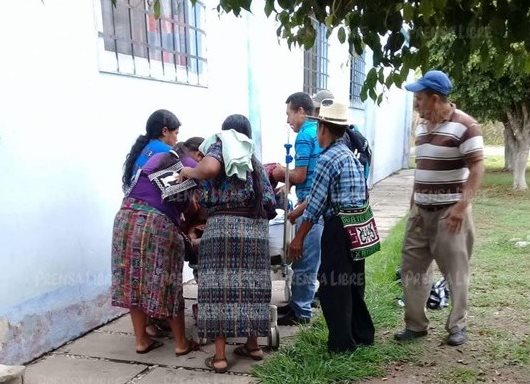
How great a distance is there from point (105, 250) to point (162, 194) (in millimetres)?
1081

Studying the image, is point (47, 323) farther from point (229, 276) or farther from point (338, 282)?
point (338, 282)

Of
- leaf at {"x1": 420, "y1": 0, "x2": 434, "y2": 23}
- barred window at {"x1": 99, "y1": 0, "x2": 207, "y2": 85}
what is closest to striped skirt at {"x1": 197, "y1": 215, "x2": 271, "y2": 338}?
barred window at {"x1": 99, "y1": 0, "x2": 207, "y2": 85}

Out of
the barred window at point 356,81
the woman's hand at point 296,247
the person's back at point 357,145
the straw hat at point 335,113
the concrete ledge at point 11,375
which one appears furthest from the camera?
the barred window at point 356,81

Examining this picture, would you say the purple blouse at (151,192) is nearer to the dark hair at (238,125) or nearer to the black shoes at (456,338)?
the dark hair at (238,125)

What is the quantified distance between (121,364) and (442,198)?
7.70ft

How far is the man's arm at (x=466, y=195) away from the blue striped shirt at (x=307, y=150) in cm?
100

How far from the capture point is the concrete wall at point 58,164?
297 cm

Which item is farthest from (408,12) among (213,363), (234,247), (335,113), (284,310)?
A: (284,310)

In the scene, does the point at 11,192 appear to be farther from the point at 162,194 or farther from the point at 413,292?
the point at 413,292

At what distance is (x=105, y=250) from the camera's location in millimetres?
3850

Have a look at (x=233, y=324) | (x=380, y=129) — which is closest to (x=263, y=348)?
(x=233, y=324)

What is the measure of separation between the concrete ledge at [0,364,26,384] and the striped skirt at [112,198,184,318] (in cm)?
69

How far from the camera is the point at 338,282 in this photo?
309cm

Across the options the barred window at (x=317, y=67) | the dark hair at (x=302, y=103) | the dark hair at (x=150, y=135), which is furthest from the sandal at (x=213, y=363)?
the barred window at (x=317, y=67)
